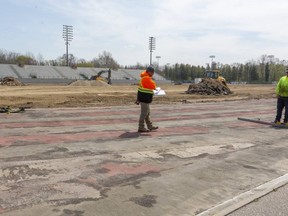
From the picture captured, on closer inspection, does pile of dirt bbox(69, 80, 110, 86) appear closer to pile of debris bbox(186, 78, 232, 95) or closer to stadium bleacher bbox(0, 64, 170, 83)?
pile of debris bbox(186, 78, 232, 95)

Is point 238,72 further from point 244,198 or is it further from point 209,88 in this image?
point 244,198

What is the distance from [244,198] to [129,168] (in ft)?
7.42

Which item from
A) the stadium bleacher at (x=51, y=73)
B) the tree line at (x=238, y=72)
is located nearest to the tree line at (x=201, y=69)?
the tree line at (x=238, y=72)

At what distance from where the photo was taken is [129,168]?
277 inches

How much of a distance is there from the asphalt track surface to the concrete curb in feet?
0.10

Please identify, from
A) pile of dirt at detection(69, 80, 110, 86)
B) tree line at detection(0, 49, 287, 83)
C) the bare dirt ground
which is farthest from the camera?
tree line at detection(0, 49, 287, 83)

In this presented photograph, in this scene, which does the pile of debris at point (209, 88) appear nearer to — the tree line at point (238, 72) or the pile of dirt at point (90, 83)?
the pile of dirt at point (90, 83)

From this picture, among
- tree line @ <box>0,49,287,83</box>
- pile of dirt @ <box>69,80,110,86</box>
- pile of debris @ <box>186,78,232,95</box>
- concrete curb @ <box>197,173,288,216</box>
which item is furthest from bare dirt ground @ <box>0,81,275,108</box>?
tree line @ <box>0,49,287,83</box>

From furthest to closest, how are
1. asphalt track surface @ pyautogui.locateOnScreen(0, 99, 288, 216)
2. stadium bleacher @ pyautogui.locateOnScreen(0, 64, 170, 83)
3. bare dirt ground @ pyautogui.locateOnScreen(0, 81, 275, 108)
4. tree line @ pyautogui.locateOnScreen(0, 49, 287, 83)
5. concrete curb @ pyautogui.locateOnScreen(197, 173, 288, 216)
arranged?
1. tree line @ pyautogui.locateOnScreen(0, 49, 287, 83)
2. stadium bleacher @ pyautogui.locateOnScreen(0, 64, 170, 83)
3. bare dirt ground @ pyautogui.locateOnScreen(0, 81, 275, 108)
4. asphalt track surface @ pyautogui.locateOnScreen(0, 99, 288, 216)
5. concrete curb @ pyautogui.locateOnScreen(197, 173, 288, 216)

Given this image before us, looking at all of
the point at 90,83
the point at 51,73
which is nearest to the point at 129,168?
the point at 90,83

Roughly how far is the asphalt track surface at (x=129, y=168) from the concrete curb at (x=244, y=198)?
29mm

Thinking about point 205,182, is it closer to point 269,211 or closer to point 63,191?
point 269,211

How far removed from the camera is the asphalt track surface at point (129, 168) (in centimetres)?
521

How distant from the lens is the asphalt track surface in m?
5.21
